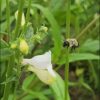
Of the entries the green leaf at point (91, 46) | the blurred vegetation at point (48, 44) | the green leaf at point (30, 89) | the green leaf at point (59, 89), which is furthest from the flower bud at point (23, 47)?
the green leaf at point (91, 46)

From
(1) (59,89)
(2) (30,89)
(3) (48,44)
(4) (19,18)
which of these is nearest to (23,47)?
(4) (19,18)

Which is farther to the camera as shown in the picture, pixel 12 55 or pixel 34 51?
pixel 34 51

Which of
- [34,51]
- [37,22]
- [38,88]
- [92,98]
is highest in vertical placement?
[37,22]

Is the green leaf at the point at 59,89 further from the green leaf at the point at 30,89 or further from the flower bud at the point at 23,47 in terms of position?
the flower bud at the point at 23,47

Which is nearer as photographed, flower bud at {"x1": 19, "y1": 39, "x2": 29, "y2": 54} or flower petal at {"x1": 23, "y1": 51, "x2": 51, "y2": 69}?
flower bud at {"x1": 19, "y1": 39, "x2": 29, "y2": 54}

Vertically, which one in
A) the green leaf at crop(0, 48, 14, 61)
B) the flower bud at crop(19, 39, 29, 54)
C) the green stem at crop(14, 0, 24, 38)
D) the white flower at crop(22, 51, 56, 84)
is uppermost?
the green stem at crop(14, 0, 24, 38)

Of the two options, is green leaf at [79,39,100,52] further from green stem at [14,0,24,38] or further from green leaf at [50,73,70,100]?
green stem at [14,0,24,38]

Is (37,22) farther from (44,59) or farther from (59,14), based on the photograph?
(44,59)

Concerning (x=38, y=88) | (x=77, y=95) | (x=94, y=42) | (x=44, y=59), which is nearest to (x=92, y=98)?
(x=77, y=95)

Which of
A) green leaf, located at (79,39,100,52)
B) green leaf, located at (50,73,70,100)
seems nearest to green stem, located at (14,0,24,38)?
green leaf, located at (50,73,70,100)
